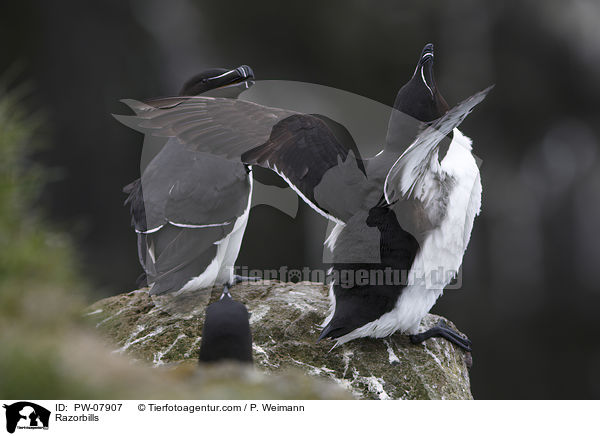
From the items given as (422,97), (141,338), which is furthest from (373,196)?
(141,338)

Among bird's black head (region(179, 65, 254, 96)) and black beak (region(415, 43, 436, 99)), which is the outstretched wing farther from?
bird's black head (region(179, 65, 254, 96))

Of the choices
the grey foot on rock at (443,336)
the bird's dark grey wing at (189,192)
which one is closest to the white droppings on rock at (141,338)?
the bird's dark grey wing at (189,192)

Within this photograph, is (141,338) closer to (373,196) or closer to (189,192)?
(189,192)

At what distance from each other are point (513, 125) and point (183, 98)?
1173cm

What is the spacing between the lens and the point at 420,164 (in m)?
3.47

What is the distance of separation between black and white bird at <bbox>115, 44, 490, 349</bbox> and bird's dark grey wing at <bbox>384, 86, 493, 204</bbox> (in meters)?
0.01

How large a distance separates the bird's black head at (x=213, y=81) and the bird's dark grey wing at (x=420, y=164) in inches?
72.4

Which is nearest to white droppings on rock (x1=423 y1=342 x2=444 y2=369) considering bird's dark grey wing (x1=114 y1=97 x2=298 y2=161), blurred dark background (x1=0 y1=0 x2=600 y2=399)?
bird's dark grey wing (x1=114 y1=97 x2=298 y2=161)

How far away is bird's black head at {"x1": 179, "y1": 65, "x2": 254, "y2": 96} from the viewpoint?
5.04 m

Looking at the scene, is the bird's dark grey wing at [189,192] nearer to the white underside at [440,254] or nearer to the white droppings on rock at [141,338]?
the white droppings on rock at [141,338]

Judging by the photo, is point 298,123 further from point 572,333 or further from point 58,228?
point 572,333

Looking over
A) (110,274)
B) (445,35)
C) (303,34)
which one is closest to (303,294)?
(110,274)

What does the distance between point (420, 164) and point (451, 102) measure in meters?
9.63
